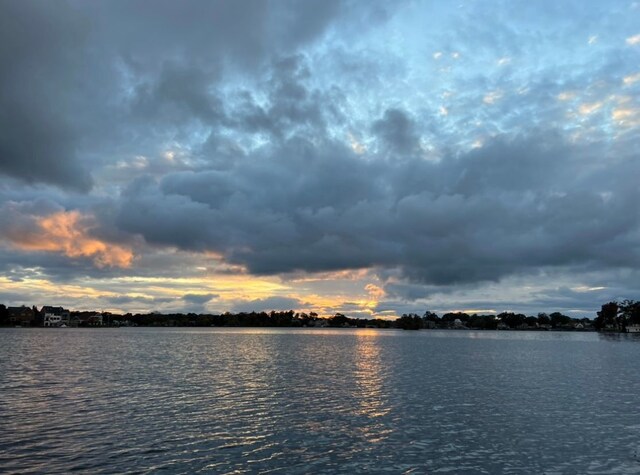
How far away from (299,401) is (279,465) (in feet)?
67.6

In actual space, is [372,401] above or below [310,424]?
above

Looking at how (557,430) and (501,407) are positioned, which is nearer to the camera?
(557,430)

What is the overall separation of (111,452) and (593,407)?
39258mm

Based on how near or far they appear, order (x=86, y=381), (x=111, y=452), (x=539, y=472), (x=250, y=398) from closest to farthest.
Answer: (x=539, y=472), (x=111, y=452), (x=250, y=398), (x=86, y=381)

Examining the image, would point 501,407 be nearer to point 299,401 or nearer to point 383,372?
point 299,401

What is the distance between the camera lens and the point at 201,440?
31109 millimetres

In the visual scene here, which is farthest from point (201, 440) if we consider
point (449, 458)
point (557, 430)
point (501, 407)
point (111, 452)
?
point (501, 407)

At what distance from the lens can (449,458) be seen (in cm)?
2809

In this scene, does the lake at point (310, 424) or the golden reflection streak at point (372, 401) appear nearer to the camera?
the lake at point (310, 424)

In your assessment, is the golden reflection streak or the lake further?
the golden reflection streak

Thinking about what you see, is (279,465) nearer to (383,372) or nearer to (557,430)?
(557,430)

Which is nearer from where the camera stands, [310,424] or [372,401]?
[310,424]

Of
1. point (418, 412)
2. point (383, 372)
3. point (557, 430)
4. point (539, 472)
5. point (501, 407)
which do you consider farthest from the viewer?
point (383, 372)

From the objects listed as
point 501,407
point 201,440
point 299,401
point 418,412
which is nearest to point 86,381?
point 299,401
